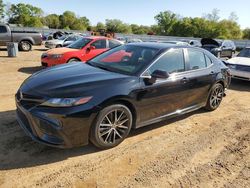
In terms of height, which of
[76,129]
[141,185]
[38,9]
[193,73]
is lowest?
[141,185]

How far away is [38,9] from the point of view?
294ft

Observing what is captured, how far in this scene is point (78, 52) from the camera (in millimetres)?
9938

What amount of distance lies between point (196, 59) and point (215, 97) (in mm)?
1255

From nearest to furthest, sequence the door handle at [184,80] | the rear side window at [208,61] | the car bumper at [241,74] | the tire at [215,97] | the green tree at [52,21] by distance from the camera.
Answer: the door handle at [184,80] < the rear side window at [208,61] < the tire at [215,97] < the car bumper at [241,74] < the green tree at [52,21]

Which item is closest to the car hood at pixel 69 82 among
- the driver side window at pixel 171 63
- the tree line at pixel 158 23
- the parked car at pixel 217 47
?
the driver side window at pixel 171 63

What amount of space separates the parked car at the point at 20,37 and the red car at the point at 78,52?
310 inches

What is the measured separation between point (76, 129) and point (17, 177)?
0.96 m

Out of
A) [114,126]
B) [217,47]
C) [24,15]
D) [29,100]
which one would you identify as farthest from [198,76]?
[24,15]

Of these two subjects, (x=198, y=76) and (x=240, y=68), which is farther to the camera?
(x=240, y=68)

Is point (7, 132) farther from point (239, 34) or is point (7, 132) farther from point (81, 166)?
point (239, 34)

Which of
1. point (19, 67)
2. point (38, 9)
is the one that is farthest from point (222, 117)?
point (38, 9)

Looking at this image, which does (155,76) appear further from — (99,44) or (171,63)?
(99,44)

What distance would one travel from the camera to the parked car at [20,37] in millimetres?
16547

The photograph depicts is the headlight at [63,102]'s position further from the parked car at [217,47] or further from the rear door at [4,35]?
the parked car at [217,47]
